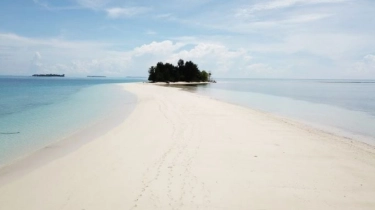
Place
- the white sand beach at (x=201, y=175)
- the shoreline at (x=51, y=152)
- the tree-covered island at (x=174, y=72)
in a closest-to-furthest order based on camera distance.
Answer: the white sand beach at (x=201, y=175) → the shoreline at (x=51, y=152) → the tree-covered island at (x=174, y=72)

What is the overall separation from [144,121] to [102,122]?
3.02 metres

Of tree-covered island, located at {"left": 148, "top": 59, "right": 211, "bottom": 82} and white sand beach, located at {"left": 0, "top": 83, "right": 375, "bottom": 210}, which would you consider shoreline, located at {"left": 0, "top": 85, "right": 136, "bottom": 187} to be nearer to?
white sand beach, located at {"left": 0, "top": 83, "right": 375, "bottom": 210}

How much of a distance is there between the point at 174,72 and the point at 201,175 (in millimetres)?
114495

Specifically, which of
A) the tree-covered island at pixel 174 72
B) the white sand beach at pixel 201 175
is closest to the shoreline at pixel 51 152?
the white sand beach at pixel 201 175

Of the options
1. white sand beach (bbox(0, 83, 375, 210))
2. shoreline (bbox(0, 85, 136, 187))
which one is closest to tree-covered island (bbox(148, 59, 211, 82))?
Answer: shoreline (bbox(0, 85, 136, 187))

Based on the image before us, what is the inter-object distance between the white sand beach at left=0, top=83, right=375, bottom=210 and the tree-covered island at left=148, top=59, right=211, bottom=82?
345 ft

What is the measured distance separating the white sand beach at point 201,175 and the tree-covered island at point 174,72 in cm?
10522

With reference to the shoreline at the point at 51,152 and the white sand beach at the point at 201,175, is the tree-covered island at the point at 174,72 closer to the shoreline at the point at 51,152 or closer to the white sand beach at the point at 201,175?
the shoreline at the point at 51,152

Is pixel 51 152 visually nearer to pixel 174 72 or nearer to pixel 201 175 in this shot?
pixel 201 175

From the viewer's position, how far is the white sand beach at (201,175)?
6.44 meters

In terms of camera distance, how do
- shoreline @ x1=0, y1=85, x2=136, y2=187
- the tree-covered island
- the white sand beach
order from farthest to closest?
the tree-covered island
shoreline @ x1=0, y1=85, x2=136, y2=187
the white sand beach

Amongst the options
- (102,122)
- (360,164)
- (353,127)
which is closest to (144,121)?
(102,122)

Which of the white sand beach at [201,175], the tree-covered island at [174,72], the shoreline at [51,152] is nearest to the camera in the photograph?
the white sand beach at [201,175]

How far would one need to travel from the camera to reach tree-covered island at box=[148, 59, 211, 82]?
384 ft
